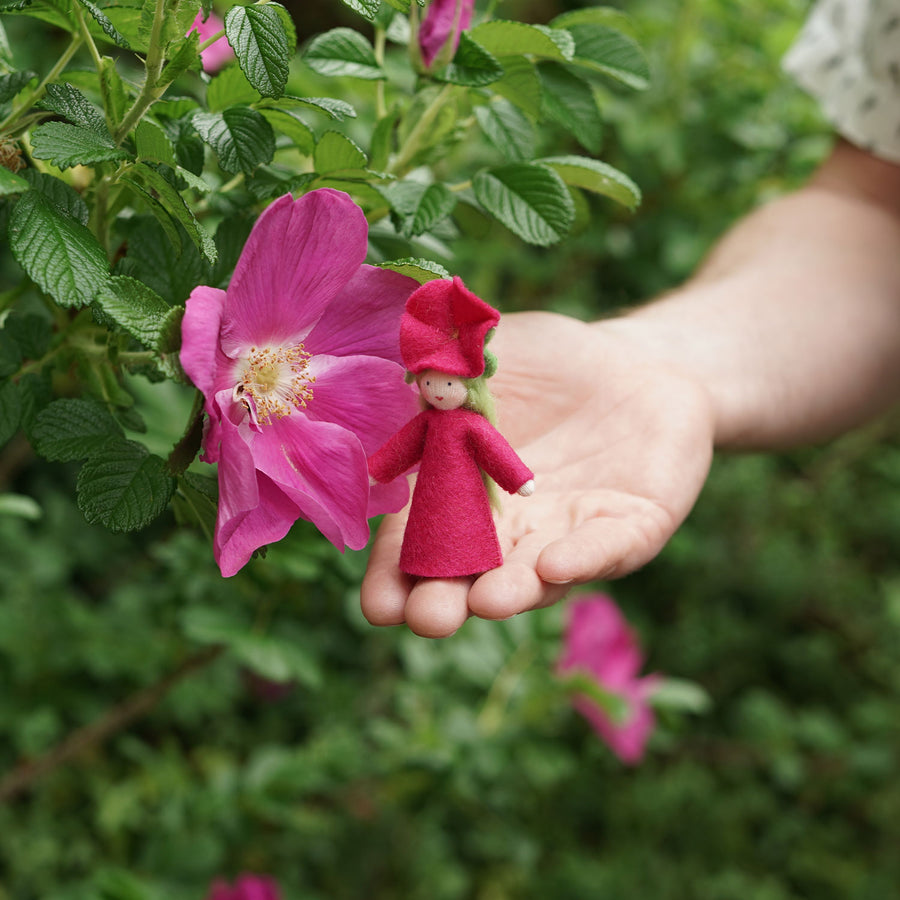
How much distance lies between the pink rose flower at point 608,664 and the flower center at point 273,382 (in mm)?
1118

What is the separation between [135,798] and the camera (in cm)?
144

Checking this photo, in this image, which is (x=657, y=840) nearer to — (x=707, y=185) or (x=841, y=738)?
(x=841, y=738)

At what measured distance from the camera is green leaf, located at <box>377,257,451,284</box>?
55 centimetres

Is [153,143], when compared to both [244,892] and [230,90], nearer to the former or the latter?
[230,90]

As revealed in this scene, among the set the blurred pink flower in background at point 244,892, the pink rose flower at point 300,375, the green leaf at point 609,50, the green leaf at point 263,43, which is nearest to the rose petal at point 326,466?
the pink rose flower at point 300,375

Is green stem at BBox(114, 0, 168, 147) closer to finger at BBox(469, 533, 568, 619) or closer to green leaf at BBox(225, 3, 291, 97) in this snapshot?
green leaf at BBox(225, 3, 291, 97)

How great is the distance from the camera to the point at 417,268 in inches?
21.9

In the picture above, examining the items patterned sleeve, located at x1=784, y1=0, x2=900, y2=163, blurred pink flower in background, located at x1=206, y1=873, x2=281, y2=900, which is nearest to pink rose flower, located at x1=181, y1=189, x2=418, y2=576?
blurred pink flower in background, located at x1=206, y1=873, x2=281, y2=900

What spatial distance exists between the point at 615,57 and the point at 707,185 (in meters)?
1.07

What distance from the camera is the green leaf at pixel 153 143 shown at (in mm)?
488

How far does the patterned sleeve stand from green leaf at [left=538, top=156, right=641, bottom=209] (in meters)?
0.81

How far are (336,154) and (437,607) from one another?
0.29m

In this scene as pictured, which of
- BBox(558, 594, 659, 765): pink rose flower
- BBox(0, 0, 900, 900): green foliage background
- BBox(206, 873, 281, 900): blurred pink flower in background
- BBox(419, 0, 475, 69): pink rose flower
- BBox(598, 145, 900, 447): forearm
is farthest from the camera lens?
BBox(558, 594, 659, 765): pink rose flower

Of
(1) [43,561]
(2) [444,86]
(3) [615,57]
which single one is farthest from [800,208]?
(1) [43,561]
